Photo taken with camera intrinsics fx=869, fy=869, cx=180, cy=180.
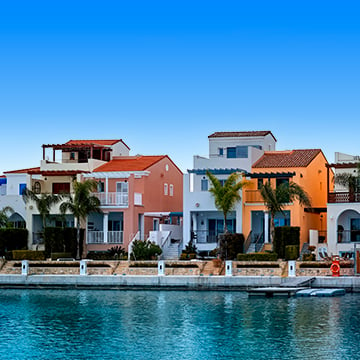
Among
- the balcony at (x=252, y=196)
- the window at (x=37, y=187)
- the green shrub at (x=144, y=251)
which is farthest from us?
the window at (x=37, y=187)

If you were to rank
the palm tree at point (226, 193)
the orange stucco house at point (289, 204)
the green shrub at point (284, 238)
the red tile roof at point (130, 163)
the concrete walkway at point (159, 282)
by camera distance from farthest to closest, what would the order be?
1. the red tile roof at point (130, 163)
2. the orange stucco house at point (289, 204)
3. the palm tree at point (226, 193)
4. the green shrub at point (284, 238)
5. the concrete walkway at point (159, 282)

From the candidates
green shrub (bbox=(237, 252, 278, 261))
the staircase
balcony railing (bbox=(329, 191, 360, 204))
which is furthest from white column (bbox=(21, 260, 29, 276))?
balcony railing (bbox=(329, 191, 360, 204))

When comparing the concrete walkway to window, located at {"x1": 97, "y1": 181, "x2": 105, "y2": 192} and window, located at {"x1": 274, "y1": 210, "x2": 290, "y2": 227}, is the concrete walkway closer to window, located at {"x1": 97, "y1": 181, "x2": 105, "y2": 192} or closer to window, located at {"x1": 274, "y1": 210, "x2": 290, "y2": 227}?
window, located at {"x1": 274, "y1": 210, "x2": 290, "y2": 227}

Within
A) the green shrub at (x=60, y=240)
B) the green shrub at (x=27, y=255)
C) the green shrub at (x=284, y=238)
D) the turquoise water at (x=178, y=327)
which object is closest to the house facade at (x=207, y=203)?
the green shrub at (x=284, y=238)

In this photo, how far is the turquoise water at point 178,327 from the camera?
30.8m

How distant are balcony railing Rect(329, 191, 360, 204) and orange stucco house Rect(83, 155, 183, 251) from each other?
40.8 ft

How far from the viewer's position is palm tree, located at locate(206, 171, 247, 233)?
5962 cm

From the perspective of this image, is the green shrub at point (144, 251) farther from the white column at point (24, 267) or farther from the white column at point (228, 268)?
the white column at point (228, 268)

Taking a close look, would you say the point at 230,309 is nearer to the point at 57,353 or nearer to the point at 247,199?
the point at 57,353

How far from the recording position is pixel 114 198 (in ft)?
212

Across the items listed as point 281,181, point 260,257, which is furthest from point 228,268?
point 281,181

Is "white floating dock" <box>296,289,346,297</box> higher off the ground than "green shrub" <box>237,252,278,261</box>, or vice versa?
"green shrub" <box>237,252,278,261</box>

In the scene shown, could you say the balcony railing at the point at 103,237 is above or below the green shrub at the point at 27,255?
above

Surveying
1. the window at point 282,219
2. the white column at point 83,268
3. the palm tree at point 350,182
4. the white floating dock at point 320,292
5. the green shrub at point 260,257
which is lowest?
the white floating dock at point 320,292
